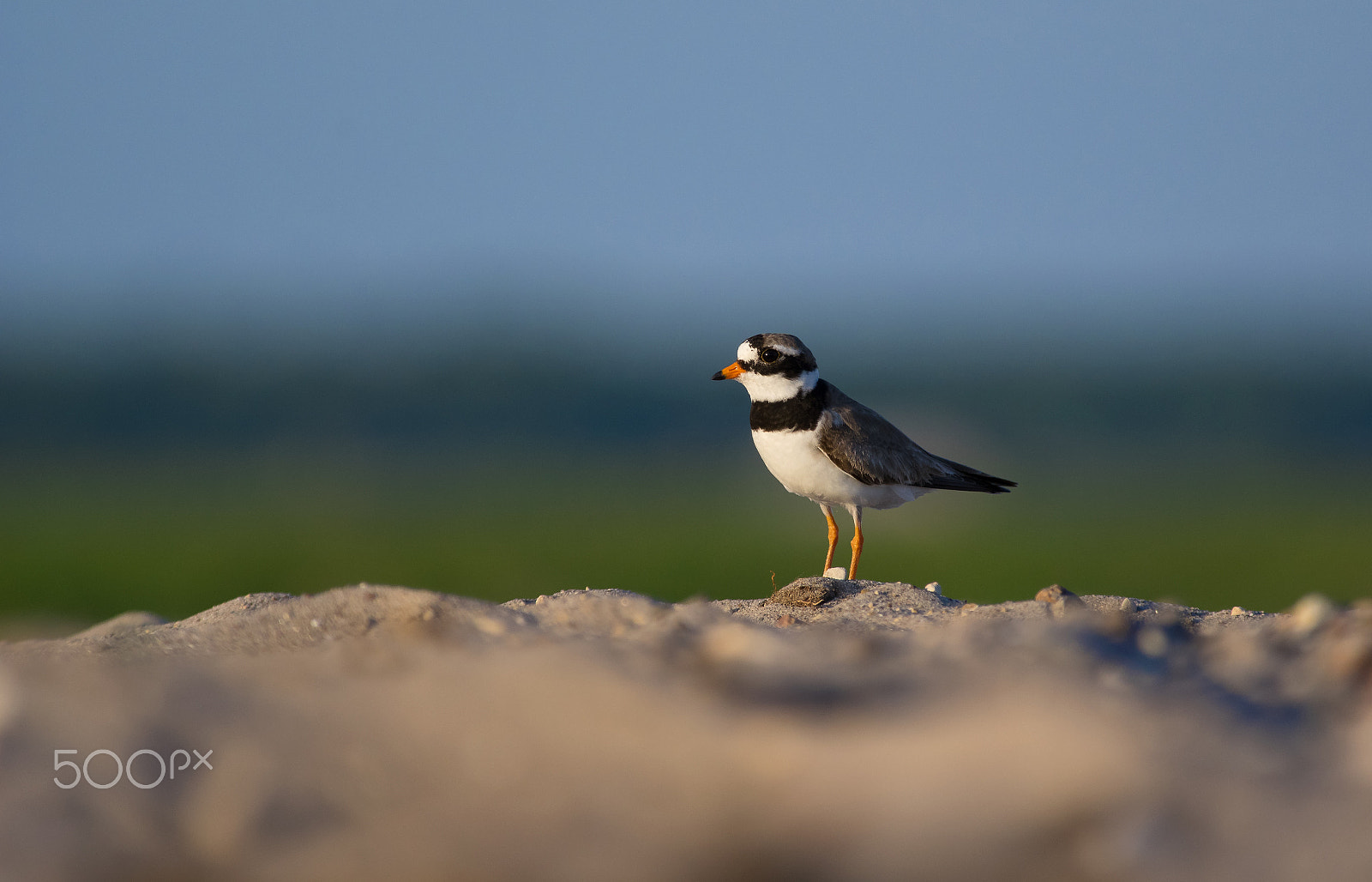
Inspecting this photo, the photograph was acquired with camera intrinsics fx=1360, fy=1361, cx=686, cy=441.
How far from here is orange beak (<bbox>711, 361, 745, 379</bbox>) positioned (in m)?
8.10

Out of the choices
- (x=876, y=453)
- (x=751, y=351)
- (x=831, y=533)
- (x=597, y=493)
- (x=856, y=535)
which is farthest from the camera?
(x=597, y=493)

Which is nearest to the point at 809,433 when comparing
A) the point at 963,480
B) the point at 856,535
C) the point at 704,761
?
the point at 856,535

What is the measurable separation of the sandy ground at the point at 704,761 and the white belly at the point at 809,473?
3.66 meters

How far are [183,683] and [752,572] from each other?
45.9 meters

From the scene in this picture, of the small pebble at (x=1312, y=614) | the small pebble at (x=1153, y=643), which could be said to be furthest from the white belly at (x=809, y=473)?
the small pebble at (x=1153, y=643)

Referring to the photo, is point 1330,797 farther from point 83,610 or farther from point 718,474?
point 718,474

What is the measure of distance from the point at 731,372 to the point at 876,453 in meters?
1.06

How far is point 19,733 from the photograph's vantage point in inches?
159

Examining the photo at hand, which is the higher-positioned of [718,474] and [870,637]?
[870,637]

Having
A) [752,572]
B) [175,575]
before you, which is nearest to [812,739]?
[752,572]

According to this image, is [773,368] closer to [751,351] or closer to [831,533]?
[751,351]

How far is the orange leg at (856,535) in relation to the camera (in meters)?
8.58

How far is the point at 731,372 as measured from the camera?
8164 millimetres

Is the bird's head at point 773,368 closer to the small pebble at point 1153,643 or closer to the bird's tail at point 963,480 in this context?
the bird's tail at point 963,480
